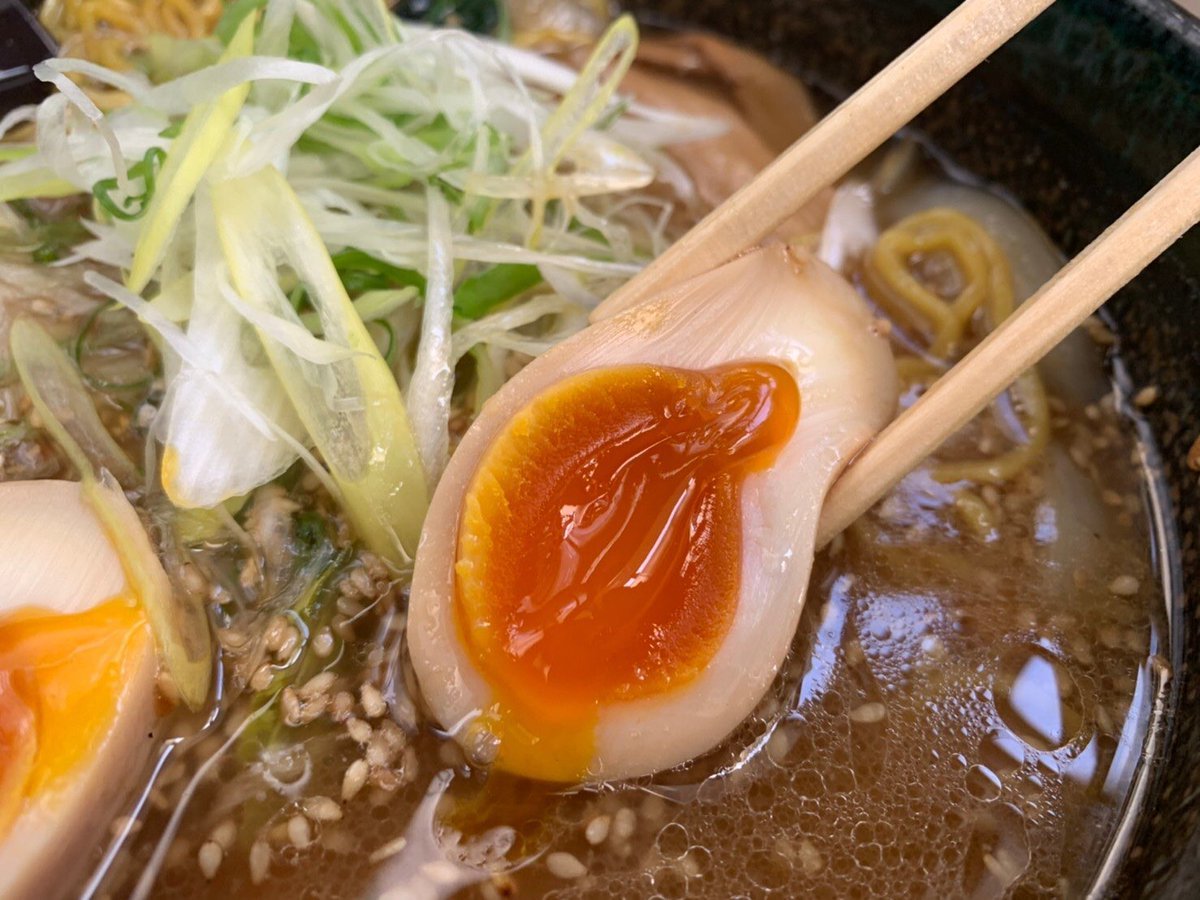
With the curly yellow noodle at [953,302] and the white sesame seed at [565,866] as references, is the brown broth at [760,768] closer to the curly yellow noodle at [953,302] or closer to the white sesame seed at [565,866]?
the white sesame seed at [565,866]

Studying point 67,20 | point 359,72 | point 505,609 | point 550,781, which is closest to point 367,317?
point 359,72

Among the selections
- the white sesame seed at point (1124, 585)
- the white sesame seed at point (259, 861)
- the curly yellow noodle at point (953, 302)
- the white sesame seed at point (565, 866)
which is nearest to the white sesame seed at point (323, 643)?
the white sesame seed at point (259, 861)

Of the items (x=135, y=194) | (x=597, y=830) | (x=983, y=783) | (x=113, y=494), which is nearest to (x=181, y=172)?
(x=135, y=194)

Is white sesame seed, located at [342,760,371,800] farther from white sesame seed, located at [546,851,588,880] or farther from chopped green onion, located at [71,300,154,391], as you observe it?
chopped green onion, located at [71,300,154,391]

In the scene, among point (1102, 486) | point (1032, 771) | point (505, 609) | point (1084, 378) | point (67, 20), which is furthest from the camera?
point (67, 20)

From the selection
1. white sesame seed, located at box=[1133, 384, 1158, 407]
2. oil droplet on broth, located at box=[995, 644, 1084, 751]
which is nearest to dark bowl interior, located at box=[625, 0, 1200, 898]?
white sesame seed, located at box=[1133, 384, 1158, 407]

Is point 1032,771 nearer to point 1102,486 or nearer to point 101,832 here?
point 1102,486
